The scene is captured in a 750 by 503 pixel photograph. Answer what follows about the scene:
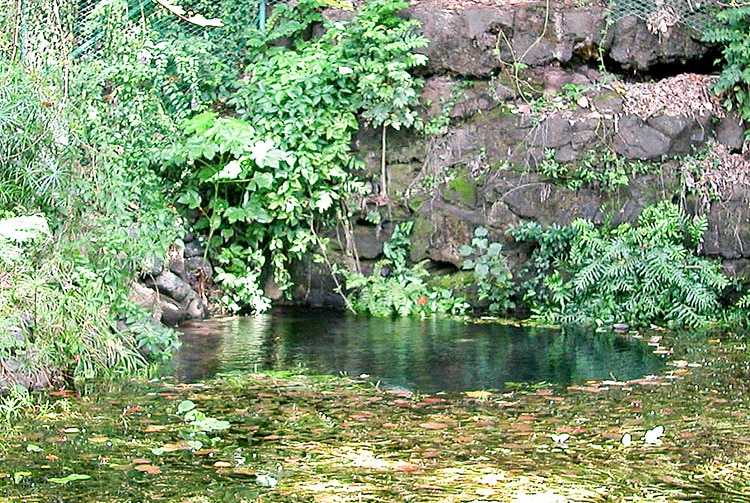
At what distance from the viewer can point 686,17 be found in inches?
457

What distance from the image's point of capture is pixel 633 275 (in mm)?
10133

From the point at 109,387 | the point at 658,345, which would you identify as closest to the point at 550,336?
the point at 658,345

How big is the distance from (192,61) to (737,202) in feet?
20.0

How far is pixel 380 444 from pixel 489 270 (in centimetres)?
581

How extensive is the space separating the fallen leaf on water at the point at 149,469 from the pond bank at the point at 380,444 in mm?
12

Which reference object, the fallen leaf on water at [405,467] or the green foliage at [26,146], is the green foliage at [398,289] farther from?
the fallen leaf on water at [405,467]

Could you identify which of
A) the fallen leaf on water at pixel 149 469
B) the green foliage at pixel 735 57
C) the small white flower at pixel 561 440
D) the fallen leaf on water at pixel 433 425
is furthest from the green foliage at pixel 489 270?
the fallen leaf on water at pixel 149 469

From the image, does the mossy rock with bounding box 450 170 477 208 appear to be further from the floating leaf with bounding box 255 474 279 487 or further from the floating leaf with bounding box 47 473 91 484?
the floating leaf with bounding box 47 473 91 484

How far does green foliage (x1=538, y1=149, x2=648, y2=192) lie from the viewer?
10891 mm

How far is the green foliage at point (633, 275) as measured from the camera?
32.6 ft

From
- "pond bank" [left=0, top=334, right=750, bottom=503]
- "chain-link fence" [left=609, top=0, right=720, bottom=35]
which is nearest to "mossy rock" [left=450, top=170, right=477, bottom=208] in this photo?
"chain-link fence" [left=609, top=0, right=720, bottom=35]

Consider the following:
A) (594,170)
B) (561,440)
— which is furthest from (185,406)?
(594,170)

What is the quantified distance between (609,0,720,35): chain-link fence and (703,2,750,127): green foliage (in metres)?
0.26

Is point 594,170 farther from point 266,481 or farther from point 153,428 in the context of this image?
point 266,481
